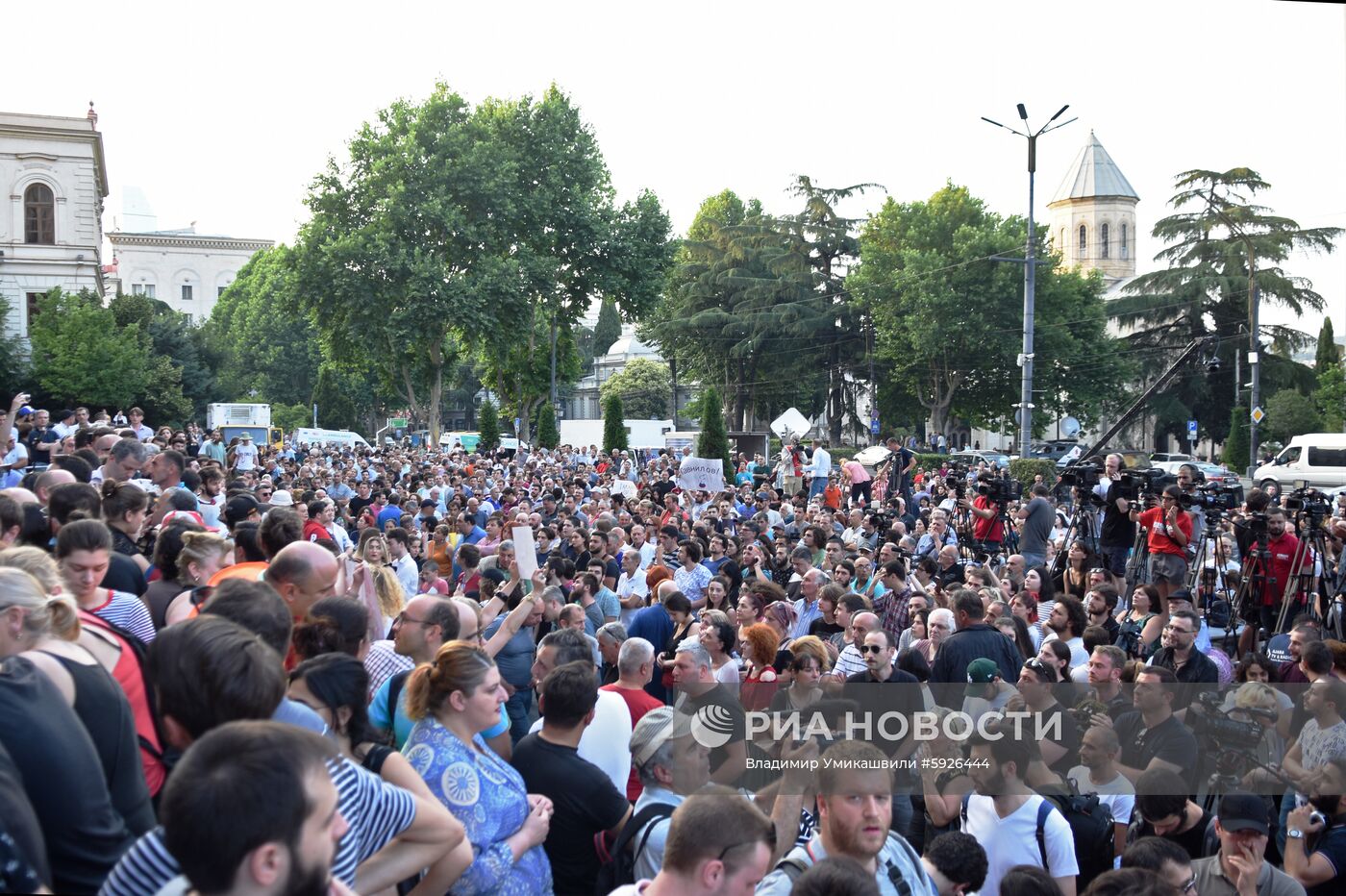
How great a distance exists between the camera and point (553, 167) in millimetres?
42812

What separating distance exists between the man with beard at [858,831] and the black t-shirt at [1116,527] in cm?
892

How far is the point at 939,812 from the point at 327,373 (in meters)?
69.7

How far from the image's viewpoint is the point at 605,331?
101 m

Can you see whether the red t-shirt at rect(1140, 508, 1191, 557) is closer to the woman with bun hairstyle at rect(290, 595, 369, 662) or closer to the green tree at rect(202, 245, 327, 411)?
the woman with bun hairstyle at rect(290, 595, 369, 662)

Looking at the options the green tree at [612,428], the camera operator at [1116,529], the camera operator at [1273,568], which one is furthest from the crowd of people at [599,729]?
the green tree at [612,428]

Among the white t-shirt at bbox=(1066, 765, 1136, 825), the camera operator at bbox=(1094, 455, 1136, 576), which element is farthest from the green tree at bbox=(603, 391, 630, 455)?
the white t-shirt at bbox=(1066, 765, 1136, 825)

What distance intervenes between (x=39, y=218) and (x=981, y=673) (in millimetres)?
47857

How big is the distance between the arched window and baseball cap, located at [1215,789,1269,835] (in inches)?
1923

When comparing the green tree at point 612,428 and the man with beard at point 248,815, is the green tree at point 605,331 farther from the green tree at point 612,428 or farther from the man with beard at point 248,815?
the man with beard at point 248,815

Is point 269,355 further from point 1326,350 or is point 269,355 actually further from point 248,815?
point 248,815

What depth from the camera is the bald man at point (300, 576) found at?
14.2 ft

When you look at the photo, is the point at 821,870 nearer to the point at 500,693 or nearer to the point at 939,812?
the point at 500,693

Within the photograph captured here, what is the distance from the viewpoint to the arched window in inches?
1763

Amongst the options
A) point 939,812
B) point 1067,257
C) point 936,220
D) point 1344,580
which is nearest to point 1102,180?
point 1067,257
